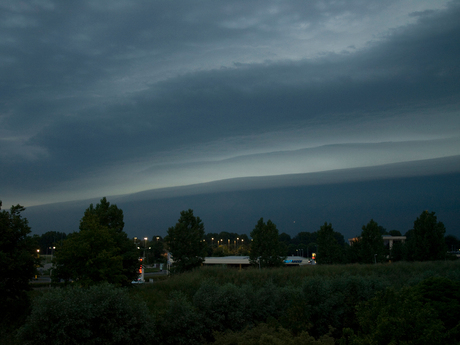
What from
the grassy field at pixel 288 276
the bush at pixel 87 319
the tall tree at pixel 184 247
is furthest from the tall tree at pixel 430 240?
the bush at pixel 87 319

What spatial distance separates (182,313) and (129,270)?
1211 cm

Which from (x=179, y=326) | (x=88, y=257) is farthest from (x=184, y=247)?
(x=179, y=326)

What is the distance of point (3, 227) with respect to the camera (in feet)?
72.3

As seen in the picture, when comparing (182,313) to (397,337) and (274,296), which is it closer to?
(274,296)

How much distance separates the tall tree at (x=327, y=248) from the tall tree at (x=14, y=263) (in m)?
33.6

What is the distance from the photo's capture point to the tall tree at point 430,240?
→ 4200 cm

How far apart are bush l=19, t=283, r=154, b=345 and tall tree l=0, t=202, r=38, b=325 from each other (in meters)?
6.68

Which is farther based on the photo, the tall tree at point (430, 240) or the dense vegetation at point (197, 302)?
the tall tree at point (430, 240)

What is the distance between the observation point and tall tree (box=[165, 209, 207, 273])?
123 feet

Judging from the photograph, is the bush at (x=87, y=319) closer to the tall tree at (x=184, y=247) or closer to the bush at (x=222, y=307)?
the bush at (x=222, y=307)

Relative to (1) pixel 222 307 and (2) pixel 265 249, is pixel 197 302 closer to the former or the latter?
(1) pixel 222 307

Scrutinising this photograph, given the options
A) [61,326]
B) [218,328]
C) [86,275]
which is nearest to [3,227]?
[86,275]

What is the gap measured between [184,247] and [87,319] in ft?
72.9

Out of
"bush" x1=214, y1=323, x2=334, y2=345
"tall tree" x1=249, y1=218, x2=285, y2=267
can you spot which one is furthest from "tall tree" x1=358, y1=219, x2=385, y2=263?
"bush" x1=214, y1=323, x2=334, y2=345
